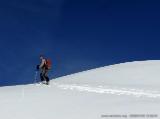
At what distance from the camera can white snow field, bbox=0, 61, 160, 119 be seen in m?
18.6

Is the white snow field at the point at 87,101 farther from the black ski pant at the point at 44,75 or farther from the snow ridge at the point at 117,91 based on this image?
the black ski pant at the point at 44,75

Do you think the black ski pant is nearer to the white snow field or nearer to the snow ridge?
the white snow field

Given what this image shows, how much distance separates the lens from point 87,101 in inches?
835

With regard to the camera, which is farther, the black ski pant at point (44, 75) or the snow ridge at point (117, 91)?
the black ski pant at point (44, 75)

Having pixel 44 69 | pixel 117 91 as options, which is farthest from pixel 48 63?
pixel 117 91

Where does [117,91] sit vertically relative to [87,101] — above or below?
above

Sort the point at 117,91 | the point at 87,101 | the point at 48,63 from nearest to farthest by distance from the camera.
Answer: the point at 87,101 → the point at 117,91 → the point at 48,63

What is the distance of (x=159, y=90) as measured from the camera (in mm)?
24281

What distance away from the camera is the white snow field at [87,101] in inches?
734

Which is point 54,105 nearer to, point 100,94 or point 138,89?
point 100,94

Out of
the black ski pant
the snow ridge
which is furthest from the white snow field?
the black ski pant

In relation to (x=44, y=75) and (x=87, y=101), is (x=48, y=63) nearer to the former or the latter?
(x=44, y=75)

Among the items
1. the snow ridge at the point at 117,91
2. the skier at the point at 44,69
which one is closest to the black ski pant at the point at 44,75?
the skier at the point at 44,69

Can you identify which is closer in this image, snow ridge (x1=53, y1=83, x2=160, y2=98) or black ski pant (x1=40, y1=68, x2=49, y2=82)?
snow ridge (x1=53, y1=83, x2=160, y2=98)
